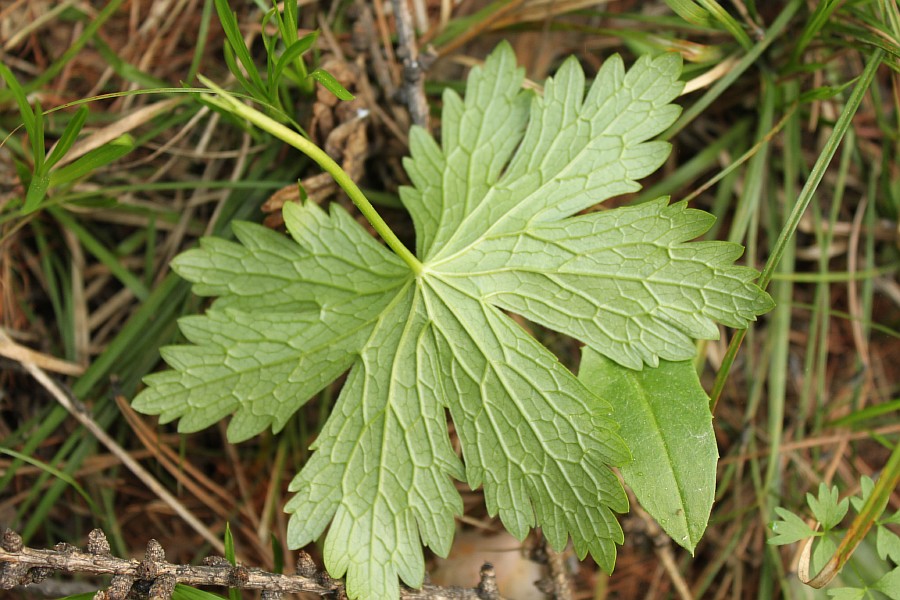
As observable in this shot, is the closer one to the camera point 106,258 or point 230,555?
point 230,555

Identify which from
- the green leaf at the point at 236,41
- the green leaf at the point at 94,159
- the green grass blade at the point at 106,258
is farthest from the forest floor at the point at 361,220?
the green leaf at the point at 236,41

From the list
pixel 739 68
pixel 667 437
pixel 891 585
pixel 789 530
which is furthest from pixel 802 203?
pixel 891 585

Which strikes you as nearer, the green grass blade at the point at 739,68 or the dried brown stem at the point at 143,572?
the dried brown stem at the point at 143,572

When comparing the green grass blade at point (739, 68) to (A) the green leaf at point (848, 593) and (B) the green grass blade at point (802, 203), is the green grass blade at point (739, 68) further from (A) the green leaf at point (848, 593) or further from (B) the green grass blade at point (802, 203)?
(A) the green leaf at point (848, 593)

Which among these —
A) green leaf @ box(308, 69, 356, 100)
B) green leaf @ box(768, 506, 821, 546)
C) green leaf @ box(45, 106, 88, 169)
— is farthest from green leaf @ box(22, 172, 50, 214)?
green leaf @ box(768, 506, 821, 546)

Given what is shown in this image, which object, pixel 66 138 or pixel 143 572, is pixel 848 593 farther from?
pixel 66 138

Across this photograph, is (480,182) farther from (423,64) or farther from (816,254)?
(816,254)
